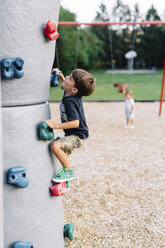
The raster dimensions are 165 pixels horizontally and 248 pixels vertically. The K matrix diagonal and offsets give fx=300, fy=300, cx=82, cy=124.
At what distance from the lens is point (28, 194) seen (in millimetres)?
2016

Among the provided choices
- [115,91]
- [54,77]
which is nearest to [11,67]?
[54,77]

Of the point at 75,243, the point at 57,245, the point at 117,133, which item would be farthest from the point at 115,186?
the point at 117,133

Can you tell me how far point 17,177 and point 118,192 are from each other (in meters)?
2.25

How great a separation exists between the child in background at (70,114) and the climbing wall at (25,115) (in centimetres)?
10

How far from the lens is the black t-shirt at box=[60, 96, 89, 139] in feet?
7.14

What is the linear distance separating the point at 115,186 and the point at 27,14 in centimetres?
285

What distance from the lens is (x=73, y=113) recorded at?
2170 millimetres

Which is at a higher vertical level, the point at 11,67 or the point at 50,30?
the point at 50,30

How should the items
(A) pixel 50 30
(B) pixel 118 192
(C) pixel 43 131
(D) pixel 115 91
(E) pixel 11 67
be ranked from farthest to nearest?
(D) pixel 115 91, (B) pixel 118 192, (C) pixel 43 131, (A) pixel 50 30, (E) pixel 11 67

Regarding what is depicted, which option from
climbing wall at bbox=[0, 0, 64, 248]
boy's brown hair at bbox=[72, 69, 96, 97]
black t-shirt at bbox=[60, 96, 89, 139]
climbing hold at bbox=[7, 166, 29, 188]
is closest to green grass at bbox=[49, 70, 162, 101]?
black t-shirt at bbox=[60, 96, 89, 139]

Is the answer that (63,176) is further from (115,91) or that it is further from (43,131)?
(115,91)

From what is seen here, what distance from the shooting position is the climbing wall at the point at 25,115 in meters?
1.82

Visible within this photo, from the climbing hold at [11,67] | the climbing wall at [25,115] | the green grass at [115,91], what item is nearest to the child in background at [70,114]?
the climbing wall at [25,115]

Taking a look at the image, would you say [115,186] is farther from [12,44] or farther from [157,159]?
[12,44]
